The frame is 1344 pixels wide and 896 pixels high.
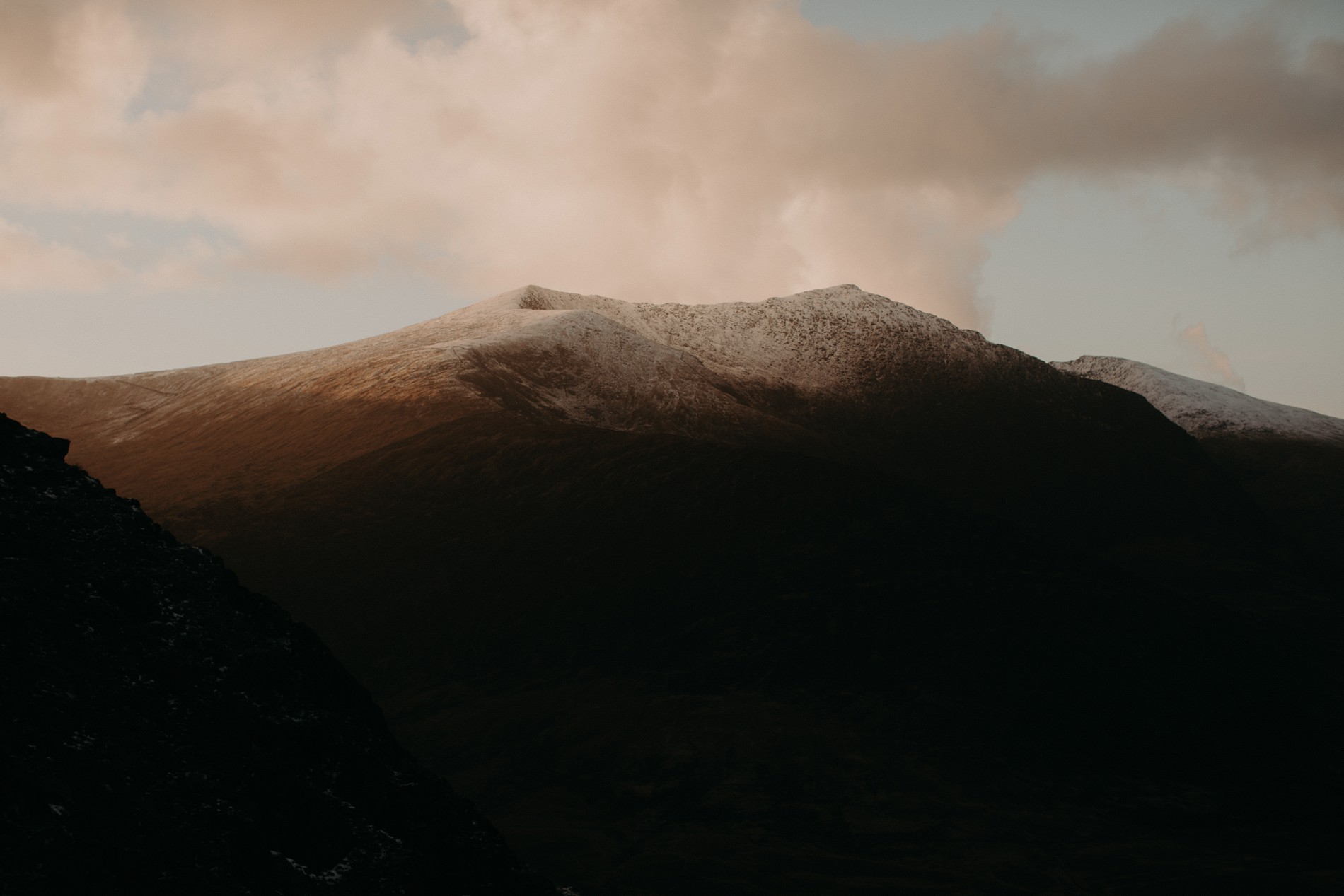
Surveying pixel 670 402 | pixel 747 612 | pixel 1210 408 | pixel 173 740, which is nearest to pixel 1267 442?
pixel 1210 408

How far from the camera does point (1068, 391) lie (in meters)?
124

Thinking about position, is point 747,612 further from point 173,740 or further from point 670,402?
point 173,740

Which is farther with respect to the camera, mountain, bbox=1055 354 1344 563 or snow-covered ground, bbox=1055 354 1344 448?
snow-covered ground, bbox=1055 354 1344 448

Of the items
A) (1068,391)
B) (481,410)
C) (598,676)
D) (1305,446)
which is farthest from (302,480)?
(1305,446)

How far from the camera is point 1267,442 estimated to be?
144250 millimetres

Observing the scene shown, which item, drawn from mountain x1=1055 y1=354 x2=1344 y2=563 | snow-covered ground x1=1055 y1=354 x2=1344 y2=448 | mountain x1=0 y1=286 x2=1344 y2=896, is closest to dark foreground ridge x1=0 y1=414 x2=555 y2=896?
mountain x1=0 y1=286 x2=1344 y2=896

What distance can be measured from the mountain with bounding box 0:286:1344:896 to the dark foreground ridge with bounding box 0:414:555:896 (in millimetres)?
19466

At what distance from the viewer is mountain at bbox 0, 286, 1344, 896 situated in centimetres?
4225

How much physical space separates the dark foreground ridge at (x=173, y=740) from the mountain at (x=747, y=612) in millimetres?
19466

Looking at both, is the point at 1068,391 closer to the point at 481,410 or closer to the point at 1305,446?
the point at 1305,446

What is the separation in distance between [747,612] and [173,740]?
50049 mm

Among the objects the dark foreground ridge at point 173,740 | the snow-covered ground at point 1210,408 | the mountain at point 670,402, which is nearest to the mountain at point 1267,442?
the snow-covered ground at point 1210,408

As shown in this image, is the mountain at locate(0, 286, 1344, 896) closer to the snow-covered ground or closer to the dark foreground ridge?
the dark foreground ridge

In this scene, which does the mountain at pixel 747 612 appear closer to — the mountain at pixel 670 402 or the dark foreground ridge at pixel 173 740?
the mountain at pixel 670 402
